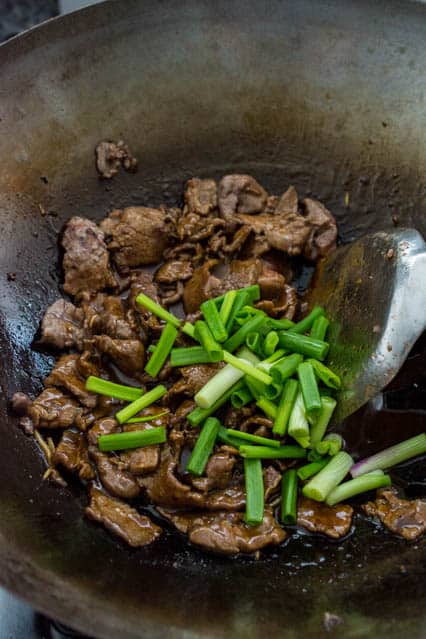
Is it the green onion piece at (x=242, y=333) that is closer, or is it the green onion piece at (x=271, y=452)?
the green onion piece at (x=271, y=452)

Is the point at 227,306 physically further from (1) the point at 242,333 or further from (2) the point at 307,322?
(2) the point at 307,322

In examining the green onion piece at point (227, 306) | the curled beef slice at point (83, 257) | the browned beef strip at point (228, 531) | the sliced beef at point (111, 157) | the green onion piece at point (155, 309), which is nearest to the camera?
the browned beef strip at point (228, 531)

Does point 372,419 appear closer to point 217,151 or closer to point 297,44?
point 217,151

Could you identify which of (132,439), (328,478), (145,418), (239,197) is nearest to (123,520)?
(132,439)

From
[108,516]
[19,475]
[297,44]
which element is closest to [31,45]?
[297,44]

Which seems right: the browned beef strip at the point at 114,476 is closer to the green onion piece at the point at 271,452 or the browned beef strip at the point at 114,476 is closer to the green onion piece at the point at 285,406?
the green onion piece at the point at 271,452

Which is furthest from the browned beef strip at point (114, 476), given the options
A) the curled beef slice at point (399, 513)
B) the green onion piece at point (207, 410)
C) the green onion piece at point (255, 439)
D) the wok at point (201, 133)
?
the curled beef slice at point (399, 513)
